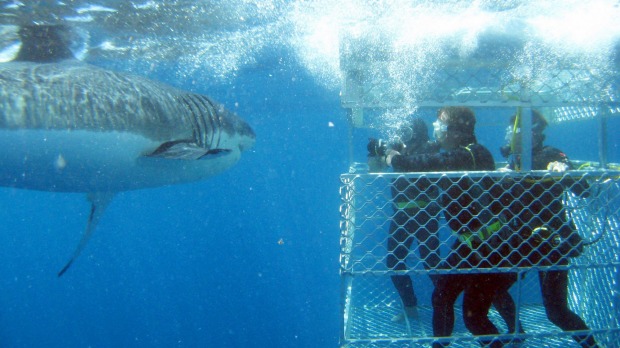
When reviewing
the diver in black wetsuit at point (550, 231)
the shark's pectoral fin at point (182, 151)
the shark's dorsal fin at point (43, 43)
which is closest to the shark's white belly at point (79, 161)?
the shark's pectoral fin at point (182, 151)

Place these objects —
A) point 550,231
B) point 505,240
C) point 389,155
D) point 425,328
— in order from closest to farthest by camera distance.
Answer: point 505,240 → point 550,231 → point 389,155 → point 425,328

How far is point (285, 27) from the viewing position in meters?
9.12

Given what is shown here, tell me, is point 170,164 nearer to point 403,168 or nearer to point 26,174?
point 26,174

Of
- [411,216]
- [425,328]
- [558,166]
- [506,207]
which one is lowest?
[425,328]

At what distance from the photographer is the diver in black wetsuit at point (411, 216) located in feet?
13.6

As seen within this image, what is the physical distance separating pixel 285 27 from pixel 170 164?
536 cm

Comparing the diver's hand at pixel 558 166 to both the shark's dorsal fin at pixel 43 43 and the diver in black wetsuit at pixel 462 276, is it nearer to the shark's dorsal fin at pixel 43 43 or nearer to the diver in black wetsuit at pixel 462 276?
the diver in black wetsuit at pixel 462 276

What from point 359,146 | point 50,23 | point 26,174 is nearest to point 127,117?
point 26,174

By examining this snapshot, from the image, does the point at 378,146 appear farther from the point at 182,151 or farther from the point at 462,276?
the point at 182,151

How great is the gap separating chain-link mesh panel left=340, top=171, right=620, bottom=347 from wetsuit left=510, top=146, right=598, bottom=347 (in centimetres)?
1

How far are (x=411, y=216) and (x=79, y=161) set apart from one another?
3400 millimetres

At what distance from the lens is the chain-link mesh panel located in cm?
284

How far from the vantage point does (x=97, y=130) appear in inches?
164

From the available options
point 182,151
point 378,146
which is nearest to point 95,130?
point 182,151
